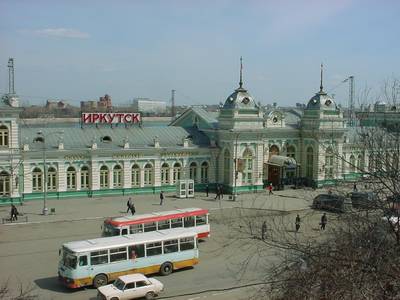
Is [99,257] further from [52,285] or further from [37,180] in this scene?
[37,180]

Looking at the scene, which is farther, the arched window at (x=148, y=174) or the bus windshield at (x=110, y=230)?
the arched window at (x=148, y=174)

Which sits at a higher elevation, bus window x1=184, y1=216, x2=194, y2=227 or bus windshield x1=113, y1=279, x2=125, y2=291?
bus window x1=184, y1=216, x2=194, y2=227

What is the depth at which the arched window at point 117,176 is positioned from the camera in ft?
140

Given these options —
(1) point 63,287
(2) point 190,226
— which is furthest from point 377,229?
(2) point 190,226

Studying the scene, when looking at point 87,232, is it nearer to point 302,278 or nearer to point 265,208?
point 265,208

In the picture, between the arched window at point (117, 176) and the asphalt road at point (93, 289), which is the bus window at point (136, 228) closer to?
the asphalt road at point (93, 289)

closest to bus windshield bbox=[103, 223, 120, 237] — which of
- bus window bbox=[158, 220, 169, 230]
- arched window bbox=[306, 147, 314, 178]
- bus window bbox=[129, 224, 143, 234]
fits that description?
bus window bbox=[129, 224, 143, 234]

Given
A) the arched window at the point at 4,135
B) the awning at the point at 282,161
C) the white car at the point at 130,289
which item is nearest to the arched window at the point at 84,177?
the arched window at the point at 4,135

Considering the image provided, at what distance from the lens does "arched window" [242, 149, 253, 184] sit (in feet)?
151

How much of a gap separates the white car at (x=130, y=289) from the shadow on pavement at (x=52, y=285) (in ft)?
7.13

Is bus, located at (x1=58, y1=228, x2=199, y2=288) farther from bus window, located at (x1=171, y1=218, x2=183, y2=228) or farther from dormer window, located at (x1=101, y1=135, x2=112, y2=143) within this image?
dormer window, located at (x1=101, y1=135, x2=112, y2=143)

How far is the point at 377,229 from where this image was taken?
12.8 metres

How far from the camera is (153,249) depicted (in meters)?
23.0

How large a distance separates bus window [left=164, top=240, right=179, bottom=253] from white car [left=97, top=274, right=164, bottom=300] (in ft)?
9.93
